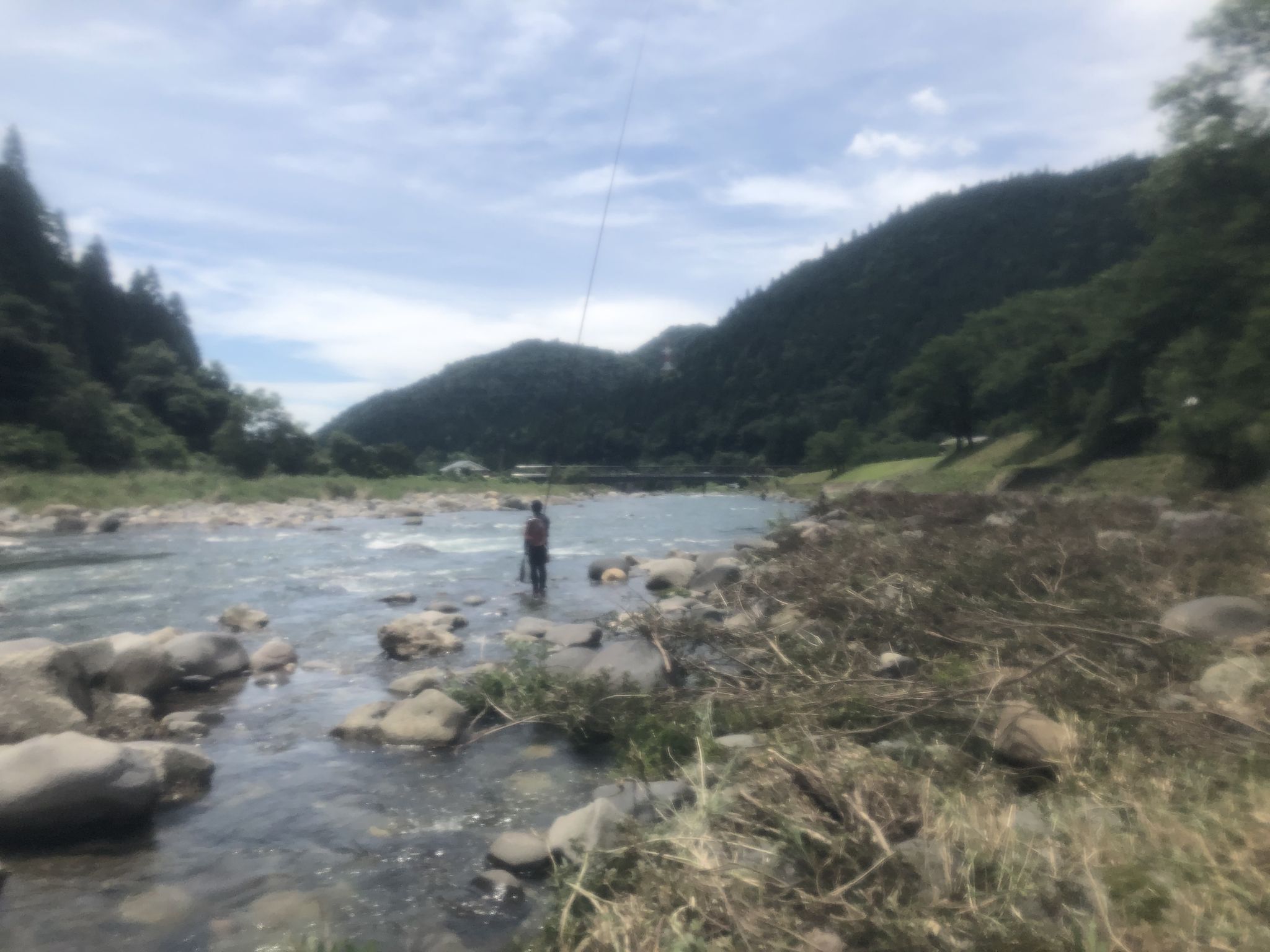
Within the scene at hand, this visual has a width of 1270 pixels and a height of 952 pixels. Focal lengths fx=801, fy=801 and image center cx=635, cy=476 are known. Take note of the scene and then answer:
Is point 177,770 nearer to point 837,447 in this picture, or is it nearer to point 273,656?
point 273,656

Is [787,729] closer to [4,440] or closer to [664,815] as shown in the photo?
[664,815]

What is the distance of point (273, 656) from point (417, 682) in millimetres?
2457

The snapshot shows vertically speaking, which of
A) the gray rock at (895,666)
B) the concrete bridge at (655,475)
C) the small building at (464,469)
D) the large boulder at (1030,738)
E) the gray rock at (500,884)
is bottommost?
the concrete bridge at (655,475)

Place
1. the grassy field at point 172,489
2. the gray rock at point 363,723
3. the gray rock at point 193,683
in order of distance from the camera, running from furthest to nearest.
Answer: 1. the grassy field at point 172,489
2. the gray rock at point 193,683
3. the gray rock at point 363,723

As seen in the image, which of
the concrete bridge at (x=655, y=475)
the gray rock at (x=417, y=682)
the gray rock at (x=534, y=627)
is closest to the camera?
the gray rock at (x=417, y=682)

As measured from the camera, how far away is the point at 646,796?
451 centimetres

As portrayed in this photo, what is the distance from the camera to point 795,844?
3139mm

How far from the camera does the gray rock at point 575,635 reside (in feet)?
30.8

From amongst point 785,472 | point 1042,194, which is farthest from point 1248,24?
point 1042,194

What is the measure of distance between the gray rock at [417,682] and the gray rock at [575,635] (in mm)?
1512

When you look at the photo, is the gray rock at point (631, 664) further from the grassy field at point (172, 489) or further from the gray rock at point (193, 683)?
the grassy field at point (172, 489)

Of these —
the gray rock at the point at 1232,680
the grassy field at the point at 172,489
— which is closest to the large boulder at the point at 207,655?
the gray rock at the point at 1232,680

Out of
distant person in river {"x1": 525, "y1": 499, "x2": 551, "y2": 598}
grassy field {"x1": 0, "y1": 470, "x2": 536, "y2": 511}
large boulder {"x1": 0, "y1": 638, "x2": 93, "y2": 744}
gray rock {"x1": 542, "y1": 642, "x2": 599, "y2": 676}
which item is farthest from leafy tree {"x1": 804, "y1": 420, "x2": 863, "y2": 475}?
large boulder {"x1": 0, "y1": 638, "x2": 93, "y2": 744}

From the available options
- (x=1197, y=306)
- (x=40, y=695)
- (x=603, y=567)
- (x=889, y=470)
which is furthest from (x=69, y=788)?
(x=889, y=470)
